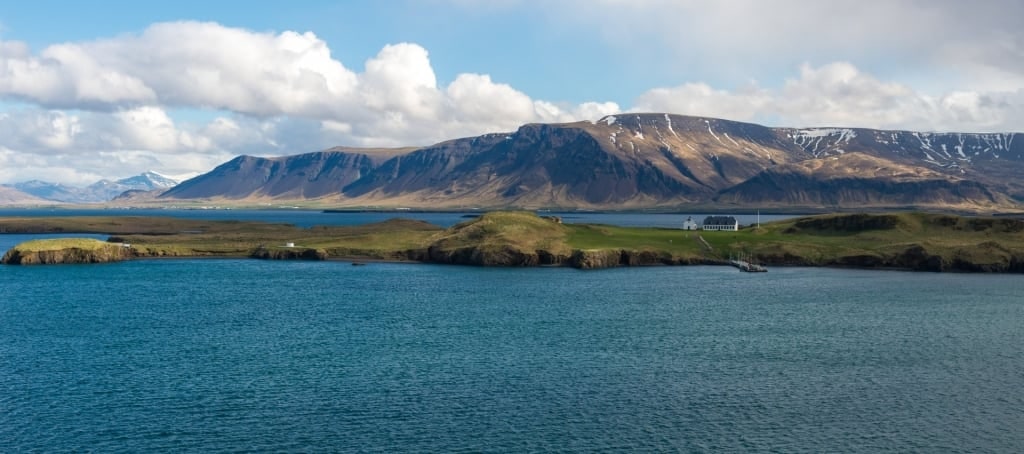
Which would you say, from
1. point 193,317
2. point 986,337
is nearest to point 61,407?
point 193,317

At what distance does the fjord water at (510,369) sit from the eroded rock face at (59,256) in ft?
132

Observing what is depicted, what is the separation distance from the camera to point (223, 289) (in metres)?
124

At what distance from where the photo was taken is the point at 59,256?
530 ft

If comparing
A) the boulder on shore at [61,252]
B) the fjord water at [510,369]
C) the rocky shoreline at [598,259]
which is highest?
the boulder on shore at [61,252]

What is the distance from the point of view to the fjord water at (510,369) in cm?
5306

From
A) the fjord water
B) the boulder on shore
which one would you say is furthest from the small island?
the fjord water

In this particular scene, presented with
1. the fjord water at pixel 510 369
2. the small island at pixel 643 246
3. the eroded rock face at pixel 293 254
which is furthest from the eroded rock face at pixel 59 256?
the fjord water at pixel 510 369

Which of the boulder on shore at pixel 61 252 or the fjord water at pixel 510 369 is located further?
the boulder on shore at pixel 61 252

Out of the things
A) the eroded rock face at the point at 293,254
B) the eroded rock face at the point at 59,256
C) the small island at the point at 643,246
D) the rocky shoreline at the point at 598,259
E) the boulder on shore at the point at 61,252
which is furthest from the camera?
the eroded rock face at the point at 293,254

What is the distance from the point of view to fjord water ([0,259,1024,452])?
53.1m

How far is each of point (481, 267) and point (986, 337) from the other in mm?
91511

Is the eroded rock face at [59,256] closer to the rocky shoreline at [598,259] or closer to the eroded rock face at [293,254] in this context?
the rocky shoreline at [598,259]

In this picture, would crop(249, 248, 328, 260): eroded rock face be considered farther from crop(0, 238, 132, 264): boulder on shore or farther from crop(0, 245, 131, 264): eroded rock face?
crop(0, 245, 131, 264): eroded rock face

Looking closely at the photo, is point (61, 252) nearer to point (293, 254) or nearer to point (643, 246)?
point (293, 254)
